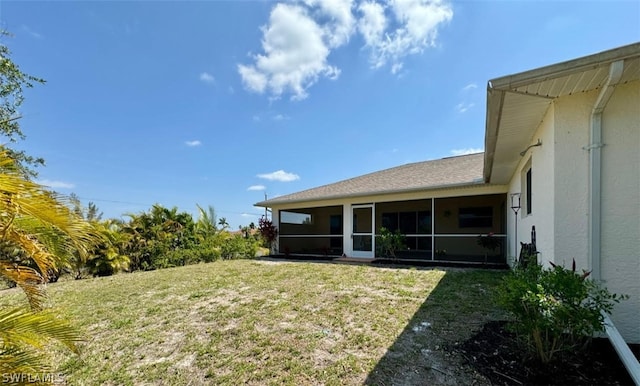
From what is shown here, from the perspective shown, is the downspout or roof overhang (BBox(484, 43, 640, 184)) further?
the downspout

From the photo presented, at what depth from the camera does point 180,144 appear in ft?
60.1

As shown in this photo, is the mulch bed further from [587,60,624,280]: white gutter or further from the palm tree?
the palm tree

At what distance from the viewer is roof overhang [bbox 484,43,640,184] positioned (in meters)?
2.88

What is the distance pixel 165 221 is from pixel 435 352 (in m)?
11.8

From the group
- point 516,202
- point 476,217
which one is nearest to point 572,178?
point 516,202

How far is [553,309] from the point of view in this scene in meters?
2.63

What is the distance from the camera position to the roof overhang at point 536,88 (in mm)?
2879

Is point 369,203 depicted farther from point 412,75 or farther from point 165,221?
point 165,221

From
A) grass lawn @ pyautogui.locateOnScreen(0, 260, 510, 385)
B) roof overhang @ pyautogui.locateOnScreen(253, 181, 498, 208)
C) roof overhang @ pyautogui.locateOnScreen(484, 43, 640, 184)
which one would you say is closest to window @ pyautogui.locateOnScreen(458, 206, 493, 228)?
roof overhang @ pyautogui.locateOnScreen(253, 181, 498, 208)

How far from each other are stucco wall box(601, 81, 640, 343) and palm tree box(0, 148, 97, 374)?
511 centimetres

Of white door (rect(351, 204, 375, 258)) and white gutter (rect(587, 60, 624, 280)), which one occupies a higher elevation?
white gutter (rect(587, 60, 624, 280))

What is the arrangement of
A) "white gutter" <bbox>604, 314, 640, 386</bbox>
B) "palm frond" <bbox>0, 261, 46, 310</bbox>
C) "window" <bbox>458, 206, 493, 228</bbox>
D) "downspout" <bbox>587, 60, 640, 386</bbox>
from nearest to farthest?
"palm frond" <bbox>0, 261, 46, 310</bbox> → "white gutter" <bbox>604, 314, 640, 386</bbox> → "downspout" <bbox>587, 60, 640, 386</bbox> → "window" <bbox>458, 206, 493, 228</bbox>

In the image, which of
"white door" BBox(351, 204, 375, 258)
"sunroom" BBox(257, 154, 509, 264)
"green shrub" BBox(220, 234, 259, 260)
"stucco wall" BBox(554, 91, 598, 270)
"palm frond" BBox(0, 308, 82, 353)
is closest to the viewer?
"palm frond" BBox(0, 308, 82, 353)

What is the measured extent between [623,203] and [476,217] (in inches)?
415
